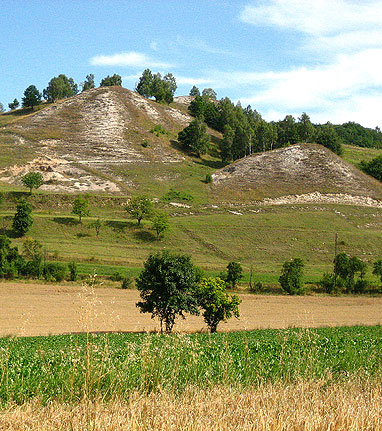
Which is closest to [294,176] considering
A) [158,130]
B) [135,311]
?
[158,130]

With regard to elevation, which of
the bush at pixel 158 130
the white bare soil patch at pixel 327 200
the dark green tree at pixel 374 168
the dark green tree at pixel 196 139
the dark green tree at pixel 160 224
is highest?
the bush at pixel 158 130

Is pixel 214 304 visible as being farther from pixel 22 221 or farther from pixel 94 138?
pixel 94 138

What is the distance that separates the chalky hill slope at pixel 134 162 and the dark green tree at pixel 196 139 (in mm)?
3827

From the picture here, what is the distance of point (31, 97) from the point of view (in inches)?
7279

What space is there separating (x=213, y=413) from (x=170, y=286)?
27303mm

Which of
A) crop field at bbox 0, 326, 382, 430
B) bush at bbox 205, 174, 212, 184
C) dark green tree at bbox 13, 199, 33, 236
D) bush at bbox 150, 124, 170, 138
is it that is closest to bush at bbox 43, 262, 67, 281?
dark green tree at bbox 13, 199, 33, 236

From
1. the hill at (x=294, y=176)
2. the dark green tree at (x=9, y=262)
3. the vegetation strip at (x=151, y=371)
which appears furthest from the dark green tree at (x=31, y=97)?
the vegetation strip at (x=151, y=371)

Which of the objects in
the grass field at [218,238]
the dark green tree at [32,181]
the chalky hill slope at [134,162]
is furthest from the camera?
the chalky hill slope at [134,162]

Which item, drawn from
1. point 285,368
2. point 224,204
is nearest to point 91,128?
point 224,204

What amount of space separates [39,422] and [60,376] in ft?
7.17

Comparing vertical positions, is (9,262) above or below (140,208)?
below

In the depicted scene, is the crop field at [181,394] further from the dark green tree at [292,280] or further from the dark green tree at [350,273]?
the dark green tree at [350,273]

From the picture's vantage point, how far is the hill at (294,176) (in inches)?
4742

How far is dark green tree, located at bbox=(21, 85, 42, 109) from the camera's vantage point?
185125mm
